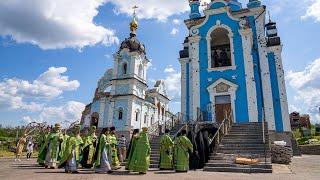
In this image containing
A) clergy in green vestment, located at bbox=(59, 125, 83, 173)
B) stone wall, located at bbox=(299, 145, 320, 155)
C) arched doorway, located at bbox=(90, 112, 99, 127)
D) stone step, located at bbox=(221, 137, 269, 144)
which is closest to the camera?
clergy in green vestment, located at bbox=(59, 125, 83, 173)

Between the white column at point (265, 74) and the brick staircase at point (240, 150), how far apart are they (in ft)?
10.7

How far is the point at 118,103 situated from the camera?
34.7 metres

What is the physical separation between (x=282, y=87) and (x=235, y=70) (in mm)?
3323

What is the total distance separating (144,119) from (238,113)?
1969 centimetres

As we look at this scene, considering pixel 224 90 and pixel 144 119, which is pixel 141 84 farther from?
pixel 224 90

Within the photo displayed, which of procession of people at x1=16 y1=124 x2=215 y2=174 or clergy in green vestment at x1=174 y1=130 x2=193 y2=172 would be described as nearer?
procession of people at x1=16 y1=124 x2=215 y2=174

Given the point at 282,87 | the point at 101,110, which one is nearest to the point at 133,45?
the point at 101,110

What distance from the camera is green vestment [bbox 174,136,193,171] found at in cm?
996

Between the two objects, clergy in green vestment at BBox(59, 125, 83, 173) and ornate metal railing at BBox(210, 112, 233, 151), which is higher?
ornate metal railing at BBox(210, 112, 233, 151)

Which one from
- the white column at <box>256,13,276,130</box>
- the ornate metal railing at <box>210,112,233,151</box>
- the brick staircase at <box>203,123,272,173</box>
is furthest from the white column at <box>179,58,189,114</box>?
the white column at <box>256,13,276,130</box>

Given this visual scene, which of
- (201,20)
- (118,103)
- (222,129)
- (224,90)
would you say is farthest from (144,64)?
(222,129)

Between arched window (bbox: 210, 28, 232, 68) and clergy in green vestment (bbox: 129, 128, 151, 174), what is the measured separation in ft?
40.8

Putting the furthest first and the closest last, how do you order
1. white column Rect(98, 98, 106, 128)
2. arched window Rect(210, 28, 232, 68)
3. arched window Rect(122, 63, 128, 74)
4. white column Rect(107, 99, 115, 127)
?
arched window Rect(122, 63, 128, 74)
white column Rect(98, 98, 106, 128)
white column Rect(107, 99, 115, 127)
arched window Rect(210, 28, 232, 68)

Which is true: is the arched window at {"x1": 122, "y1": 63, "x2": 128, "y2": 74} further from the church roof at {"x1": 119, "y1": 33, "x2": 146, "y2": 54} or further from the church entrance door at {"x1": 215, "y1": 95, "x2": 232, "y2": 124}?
the church entrance door at {"x1": 215, "y1": 95, "x2": 232, "y2": 124}
